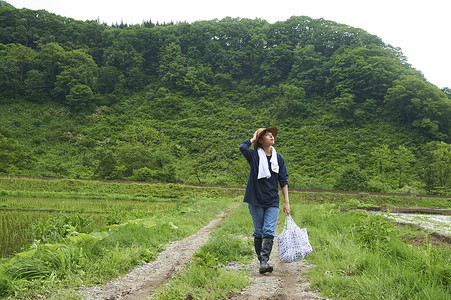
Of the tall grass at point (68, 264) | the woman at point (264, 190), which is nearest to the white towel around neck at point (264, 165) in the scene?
the woman at point (264, 190)

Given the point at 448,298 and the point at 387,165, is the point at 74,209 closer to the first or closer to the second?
the point at 448,298

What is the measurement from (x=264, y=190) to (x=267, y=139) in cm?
90

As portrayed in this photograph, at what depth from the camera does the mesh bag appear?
4562mm

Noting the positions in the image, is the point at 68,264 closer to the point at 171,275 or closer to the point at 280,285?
the point at 171,275

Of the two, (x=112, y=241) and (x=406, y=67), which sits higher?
(x=406, y=67)

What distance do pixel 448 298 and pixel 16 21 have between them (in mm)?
108462

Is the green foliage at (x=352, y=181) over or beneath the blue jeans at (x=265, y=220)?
beneath

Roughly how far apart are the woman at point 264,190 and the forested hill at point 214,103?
31359mm

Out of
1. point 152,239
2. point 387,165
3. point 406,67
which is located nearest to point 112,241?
point 152,239

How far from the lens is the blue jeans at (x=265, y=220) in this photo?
4.66m

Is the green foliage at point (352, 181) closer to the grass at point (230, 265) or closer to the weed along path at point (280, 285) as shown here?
the grass at point (230, 265)

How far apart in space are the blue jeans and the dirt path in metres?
0.59

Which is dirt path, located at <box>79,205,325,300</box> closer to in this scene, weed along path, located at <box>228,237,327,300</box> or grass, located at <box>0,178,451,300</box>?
weed along path, located at <box>228,237,327,300</box>

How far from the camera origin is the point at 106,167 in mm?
37188
